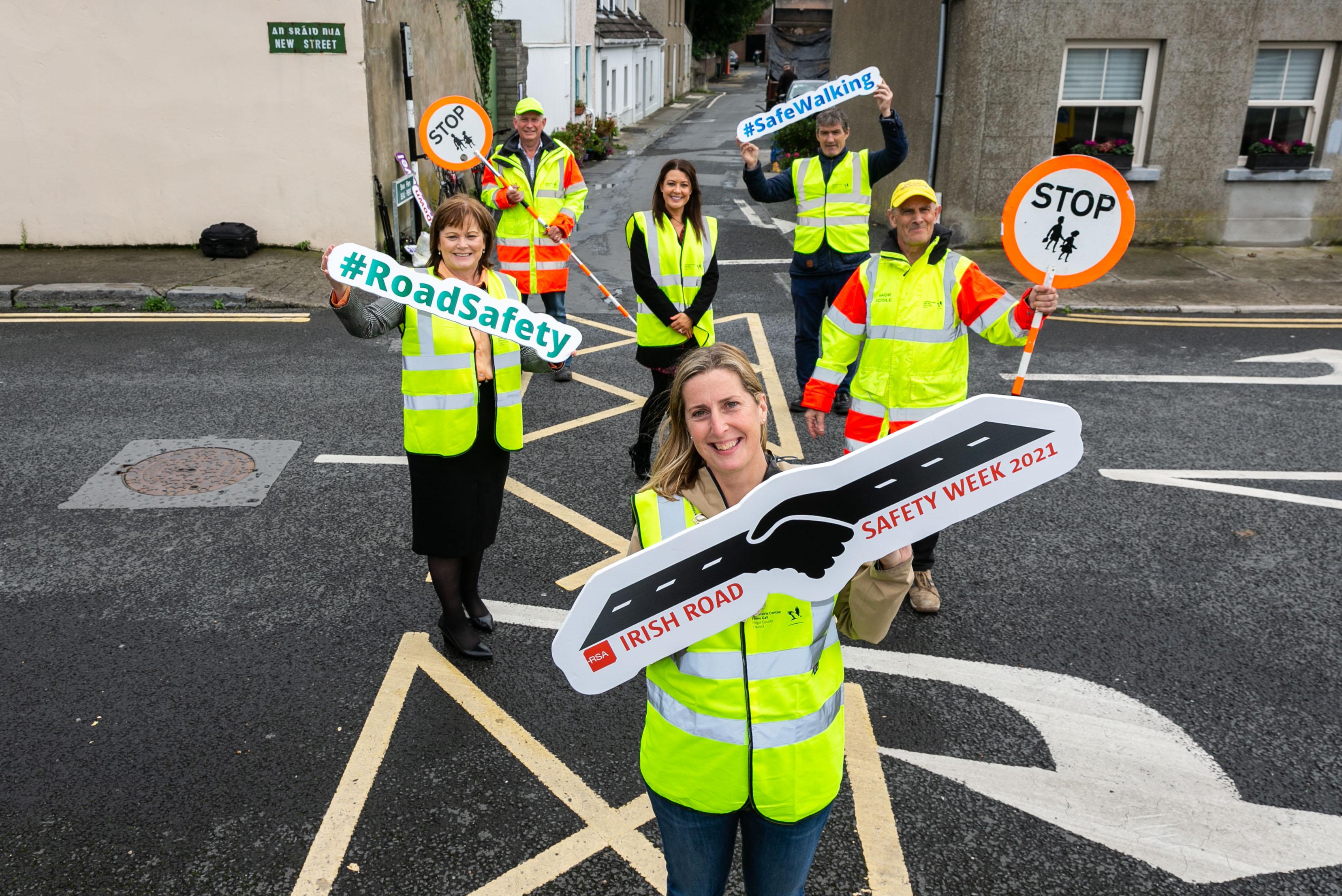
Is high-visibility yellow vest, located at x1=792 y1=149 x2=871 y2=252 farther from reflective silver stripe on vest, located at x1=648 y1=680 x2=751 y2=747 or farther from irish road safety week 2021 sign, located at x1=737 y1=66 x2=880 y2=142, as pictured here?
reflective silver stripe on vest, located at x1=648 y1=680 x2=751 y2=747

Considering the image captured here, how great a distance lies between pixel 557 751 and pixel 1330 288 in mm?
11675

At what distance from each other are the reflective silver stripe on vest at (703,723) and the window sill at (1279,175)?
45.2 feet

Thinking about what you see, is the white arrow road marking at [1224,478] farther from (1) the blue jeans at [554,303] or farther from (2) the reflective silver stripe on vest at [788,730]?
(2) the reflective silver stripe on vest at [788,730]

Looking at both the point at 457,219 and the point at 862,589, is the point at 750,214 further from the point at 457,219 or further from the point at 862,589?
the point at 862,589

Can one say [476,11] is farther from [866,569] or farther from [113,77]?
[866,569]

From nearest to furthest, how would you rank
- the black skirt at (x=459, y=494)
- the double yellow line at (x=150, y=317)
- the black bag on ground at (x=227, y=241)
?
the black skirt at (x=459, y=494)
the double yellow line at (x=150, y=317)
the black bag on ground at (x=227, y=241)

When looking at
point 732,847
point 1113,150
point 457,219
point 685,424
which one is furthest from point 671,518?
point 1113,150

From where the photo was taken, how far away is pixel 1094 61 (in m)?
13.1

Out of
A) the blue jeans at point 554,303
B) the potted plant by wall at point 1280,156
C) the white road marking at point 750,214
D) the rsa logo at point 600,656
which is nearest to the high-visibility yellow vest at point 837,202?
the blue jeans at point 554,303

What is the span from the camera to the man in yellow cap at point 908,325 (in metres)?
4.57

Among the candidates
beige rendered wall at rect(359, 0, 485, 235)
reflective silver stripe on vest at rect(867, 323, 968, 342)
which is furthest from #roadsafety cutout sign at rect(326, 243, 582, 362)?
beige rendered wall at rect(359, 0, 485, 235)

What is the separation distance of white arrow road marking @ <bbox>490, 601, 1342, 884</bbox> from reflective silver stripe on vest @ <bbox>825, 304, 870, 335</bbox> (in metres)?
1.57

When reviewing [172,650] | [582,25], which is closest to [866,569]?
[172,650]

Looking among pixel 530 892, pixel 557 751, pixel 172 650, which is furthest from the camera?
pixel 172 650
